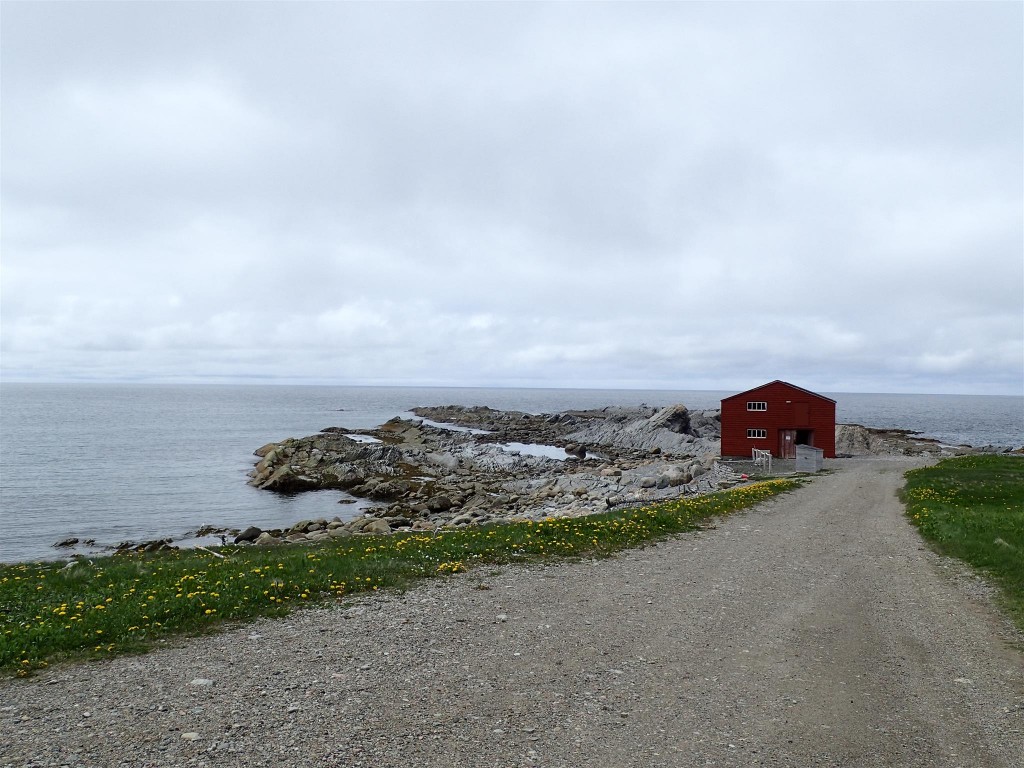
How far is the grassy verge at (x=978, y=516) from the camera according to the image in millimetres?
15406

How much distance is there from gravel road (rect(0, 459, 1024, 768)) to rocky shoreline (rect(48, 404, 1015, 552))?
57.2 feet

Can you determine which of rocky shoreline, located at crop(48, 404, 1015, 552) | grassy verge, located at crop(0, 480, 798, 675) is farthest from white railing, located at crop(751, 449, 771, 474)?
grassy verge, located at crop(0, 480, 798, 675)

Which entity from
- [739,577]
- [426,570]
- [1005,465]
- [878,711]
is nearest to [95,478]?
[426,570]

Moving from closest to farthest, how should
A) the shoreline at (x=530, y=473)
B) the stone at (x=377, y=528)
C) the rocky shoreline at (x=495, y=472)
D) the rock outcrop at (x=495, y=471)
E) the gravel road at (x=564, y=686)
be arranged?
the gravel road at (x=564, y=686)
the stone at (x=377, y=528)
the shoreline at (x=530, y=473)
the rocky shoreline at (x=495, y=472)
the rock outcrop at (x=495, y=471)

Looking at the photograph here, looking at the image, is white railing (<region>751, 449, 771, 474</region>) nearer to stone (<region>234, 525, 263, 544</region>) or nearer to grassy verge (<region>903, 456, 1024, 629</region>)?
grassy verge (<region>903, 456, 1024, 629</region>)

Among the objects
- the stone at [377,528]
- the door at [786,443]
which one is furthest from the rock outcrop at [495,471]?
the door at [786,443]

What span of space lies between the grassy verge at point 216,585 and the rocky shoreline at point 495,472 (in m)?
11.7

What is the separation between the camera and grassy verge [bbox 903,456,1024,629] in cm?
1541

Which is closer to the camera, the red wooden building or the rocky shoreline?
the rocky shoreline

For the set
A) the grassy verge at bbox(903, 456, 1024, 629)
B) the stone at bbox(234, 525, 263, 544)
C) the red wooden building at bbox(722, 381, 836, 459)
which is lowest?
the stone at bbox(234, 525, 263, 544)

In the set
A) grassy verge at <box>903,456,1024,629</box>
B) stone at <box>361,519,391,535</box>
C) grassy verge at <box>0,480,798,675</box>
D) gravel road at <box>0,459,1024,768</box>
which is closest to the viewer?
gravel road at <box>0,459,1024,768</box>

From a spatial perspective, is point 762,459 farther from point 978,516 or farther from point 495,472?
point 978,516

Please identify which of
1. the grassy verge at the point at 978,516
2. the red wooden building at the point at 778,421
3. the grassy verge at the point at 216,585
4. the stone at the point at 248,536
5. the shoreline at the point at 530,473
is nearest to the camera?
the grassy verge at the point at 216,585

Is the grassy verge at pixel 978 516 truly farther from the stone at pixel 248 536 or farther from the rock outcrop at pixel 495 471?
the stone at pixel 248 536
